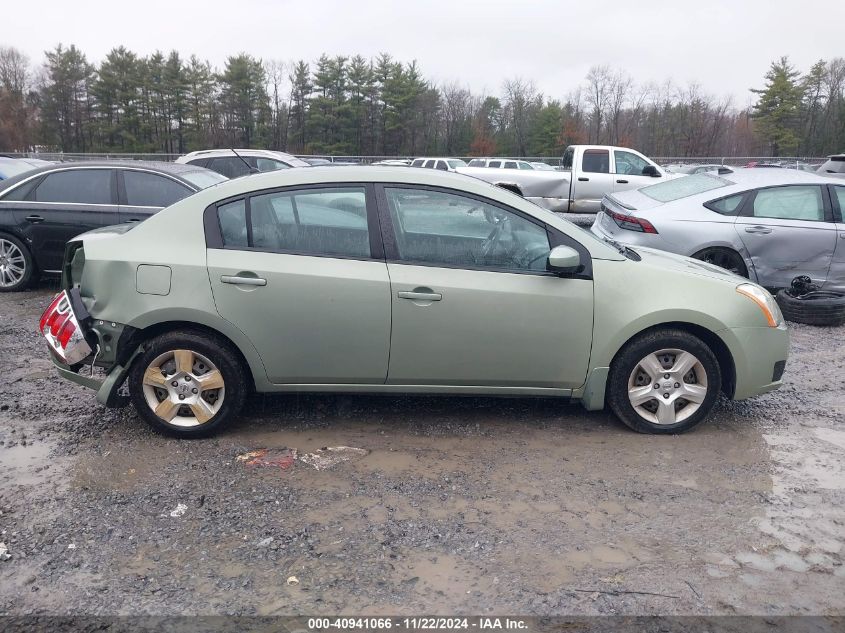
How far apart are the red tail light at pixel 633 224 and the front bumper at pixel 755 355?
3.48 metres

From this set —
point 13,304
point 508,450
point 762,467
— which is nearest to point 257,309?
point 508,450

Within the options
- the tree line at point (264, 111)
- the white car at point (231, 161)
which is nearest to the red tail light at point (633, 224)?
the white car at point (231, 161)

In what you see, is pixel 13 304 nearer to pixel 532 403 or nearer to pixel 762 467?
pixel 532 403

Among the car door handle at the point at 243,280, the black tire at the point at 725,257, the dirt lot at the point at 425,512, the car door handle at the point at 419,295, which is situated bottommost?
the dirt lot at the point at 425,512

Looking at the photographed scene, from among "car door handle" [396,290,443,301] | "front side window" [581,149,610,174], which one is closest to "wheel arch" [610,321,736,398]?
"car door handle" [396,290,443,301]

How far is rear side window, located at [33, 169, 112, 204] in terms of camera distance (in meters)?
8.29

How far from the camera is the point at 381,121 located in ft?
192

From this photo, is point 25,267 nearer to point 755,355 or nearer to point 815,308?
point 755,355

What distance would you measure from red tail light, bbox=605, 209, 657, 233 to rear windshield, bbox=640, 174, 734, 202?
2.17 ft

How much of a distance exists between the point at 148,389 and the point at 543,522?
2549 mm

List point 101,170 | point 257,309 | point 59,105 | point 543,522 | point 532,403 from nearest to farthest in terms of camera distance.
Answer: point 543,522
point 257,309
point 532,403
point 101,170
point 59,105

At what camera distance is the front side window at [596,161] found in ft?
52.4

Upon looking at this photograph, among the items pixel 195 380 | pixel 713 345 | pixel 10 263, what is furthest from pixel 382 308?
pixel 10 263

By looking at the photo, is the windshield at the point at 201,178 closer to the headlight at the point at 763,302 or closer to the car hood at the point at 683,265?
the car hood at the point at 683,265
